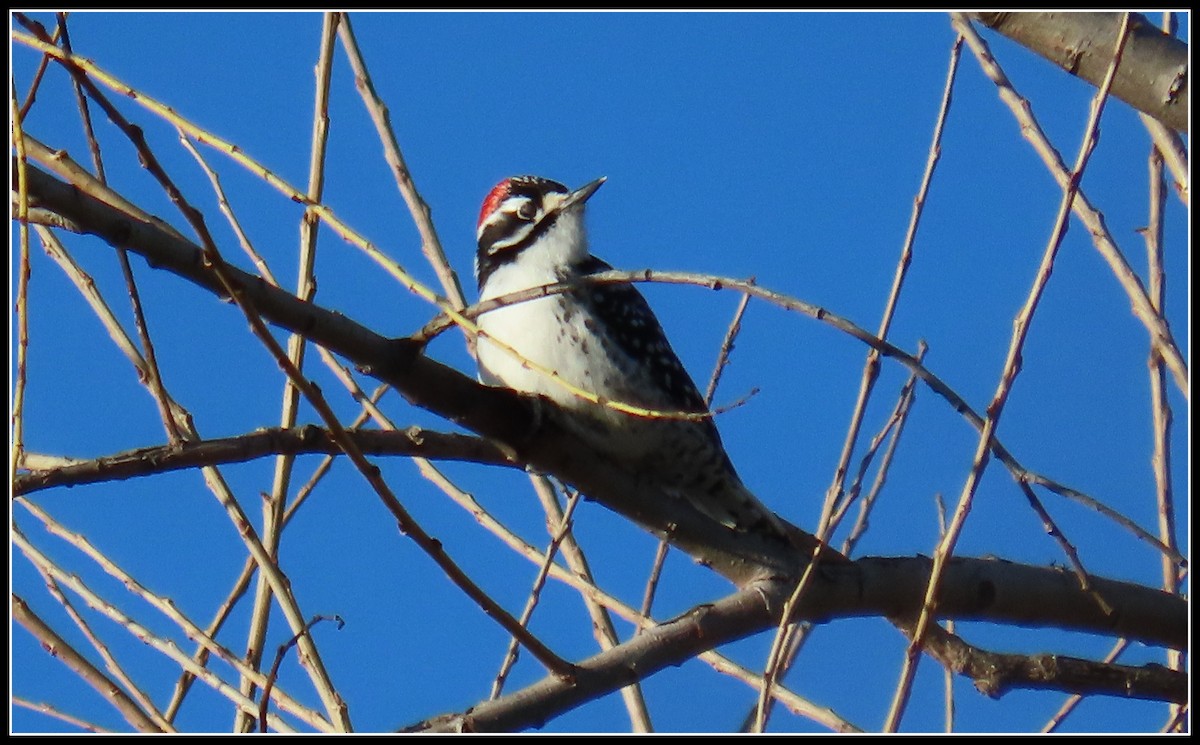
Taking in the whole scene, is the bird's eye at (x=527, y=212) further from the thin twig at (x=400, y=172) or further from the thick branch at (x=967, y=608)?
the thick branch at (x=967, y=608)

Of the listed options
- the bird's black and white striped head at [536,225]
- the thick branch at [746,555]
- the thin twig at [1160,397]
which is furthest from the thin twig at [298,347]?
the thin twig at [1160,397]

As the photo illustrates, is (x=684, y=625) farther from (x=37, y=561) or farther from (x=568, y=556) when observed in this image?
(x=37, y=561)

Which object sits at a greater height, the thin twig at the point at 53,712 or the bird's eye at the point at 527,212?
the bird's eye at the point at 527,212

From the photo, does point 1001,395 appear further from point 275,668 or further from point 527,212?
point 527,212

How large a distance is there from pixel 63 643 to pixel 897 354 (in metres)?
2.17

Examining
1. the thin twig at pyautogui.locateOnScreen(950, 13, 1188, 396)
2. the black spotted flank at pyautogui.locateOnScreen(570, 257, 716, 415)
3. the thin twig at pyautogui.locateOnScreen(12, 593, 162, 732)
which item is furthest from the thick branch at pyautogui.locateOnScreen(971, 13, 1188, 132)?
the thin twig at pyautogui.locateOnScreen(12, 593, 162, 732)

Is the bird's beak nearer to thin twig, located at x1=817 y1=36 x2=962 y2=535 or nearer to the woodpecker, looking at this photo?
the woodpecker

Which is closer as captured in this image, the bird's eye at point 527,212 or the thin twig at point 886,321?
the thin twig at point 886,321

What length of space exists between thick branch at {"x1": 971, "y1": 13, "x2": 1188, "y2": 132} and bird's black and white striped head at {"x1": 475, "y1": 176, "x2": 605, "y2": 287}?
2906mm

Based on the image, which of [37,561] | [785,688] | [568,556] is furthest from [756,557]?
[37,561]

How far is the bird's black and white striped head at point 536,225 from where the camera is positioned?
18.8ft

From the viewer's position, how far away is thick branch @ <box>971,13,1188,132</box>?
294 centimetres

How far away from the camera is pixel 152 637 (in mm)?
3920

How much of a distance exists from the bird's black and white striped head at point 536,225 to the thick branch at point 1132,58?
9.53ft
